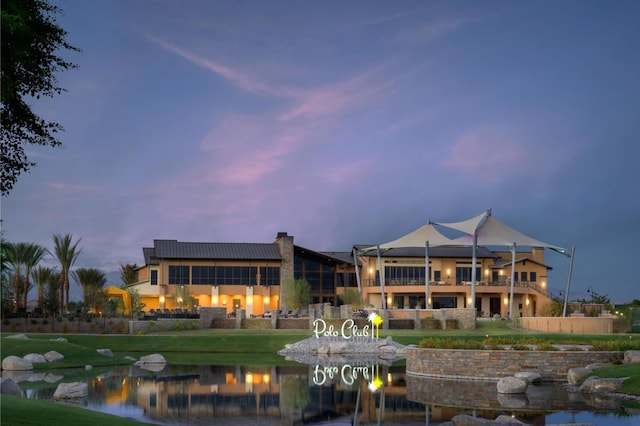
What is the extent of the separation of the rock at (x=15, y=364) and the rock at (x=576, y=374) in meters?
19.4

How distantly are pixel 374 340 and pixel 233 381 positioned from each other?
50.0 ft

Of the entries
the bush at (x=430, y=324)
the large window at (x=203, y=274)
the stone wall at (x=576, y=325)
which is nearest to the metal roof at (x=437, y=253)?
the large window at (x=203, y=274)

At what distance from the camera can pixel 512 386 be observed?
2078 cm

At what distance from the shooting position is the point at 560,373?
2388 centimetres

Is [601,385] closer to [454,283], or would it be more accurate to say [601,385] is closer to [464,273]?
[454,283]

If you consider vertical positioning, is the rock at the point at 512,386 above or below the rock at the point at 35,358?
above

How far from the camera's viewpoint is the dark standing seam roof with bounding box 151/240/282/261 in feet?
203

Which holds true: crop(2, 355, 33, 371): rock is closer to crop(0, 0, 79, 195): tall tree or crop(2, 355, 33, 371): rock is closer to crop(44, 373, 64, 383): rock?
crop(44, 373, 64, 383): rock

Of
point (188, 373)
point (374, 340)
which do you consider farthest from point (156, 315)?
point (188, 373)

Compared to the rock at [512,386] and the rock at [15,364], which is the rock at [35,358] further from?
the rock at [512,386]

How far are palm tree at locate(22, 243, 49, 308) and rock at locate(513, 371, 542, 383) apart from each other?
43.3 m

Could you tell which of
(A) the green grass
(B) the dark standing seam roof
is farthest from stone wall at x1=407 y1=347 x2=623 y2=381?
Result: (B) the dark standing seam roof

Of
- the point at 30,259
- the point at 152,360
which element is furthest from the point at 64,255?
the point at 152,360

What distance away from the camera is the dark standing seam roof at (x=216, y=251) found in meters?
61.7
